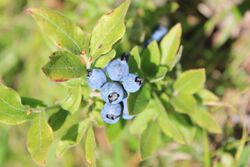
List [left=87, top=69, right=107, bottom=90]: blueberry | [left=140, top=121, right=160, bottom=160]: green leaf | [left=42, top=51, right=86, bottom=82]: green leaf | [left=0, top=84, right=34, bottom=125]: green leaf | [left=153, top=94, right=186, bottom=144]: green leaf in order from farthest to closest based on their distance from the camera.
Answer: [left=140, top=121, right=160, bottom=160]: green leaf, [left=153, top=94, right=186, bottom=144]: green leaf, [left=0, top=84, right=34, bottom=125]: green leaf, [left=87, top=69, right=107, bottom=90]: blueberry, [left=42, top=51, right=86, bottom=82]: green leaf

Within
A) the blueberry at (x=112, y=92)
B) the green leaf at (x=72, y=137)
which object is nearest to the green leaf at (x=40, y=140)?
the green leaf at (x=72, y=137)

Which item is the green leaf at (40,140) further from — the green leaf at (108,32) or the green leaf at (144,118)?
the green leaf at (144,118)

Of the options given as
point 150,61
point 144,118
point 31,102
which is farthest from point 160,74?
point 31,102

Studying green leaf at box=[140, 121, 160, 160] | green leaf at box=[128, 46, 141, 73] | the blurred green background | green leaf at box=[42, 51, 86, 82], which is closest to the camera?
green leaf at box=[42, 51, 86, 82]

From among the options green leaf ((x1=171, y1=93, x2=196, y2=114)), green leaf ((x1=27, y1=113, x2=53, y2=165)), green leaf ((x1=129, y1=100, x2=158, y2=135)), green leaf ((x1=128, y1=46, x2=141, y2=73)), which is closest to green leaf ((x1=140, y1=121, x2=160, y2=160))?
green leaf ((x1=129, y1=100, x2=158, y2=135))

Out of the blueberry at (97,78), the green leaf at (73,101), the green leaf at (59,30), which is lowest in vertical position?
the green leaf at (73,101)

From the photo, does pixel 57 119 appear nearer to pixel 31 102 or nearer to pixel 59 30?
pixel 31 102

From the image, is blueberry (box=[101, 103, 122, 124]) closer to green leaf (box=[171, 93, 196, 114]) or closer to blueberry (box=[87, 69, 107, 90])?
blueberry (box=[87, 69, 107, 90])
